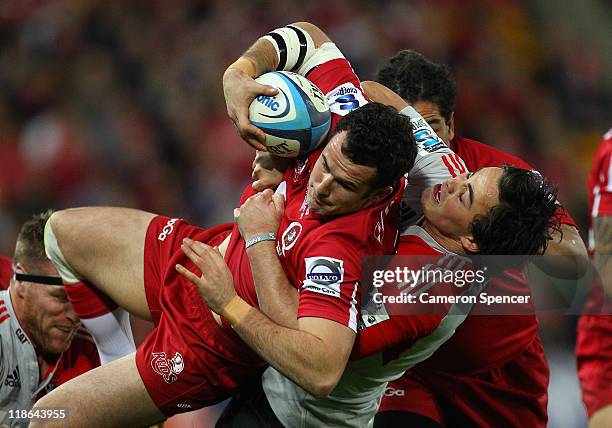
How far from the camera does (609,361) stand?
5434 millimetres

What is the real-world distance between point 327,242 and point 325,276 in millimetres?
144

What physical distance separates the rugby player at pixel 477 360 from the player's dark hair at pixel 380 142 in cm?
87

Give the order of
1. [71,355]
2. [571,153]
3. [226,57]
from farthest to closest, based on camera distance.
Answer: [226,57]
[571,153]
[71,355]

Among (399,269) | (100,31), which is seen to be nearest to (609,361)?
(399,269)

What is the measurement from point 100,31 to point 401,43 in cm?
265

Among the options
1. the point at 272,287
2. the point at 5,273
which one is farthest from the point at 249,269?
the point at 5,273

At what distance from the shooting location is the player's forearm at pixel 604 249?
5.15m

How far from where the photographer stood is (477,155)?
482 centimetres

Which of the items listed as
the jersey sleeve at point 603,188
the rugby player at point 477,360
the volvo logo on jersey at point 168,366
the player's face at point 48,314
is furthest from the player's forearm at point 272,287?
the jersey sleeve at point 603,188

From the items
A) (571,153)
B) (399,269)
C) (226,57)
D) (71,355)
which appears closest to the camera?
(399,269)

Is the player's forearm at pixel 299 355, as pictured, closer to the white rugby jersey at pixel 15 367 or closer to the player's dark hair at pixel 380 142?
the player's dark hair at pixel 380 142

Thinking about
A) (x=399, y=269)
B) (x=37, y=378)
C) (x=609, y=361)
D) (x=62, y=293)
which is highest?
(x=399, y=269)

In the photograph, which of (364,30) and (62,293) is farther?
(364,30)

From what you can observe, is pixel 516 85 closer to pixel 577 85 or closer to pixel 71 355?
pixel 577 85
